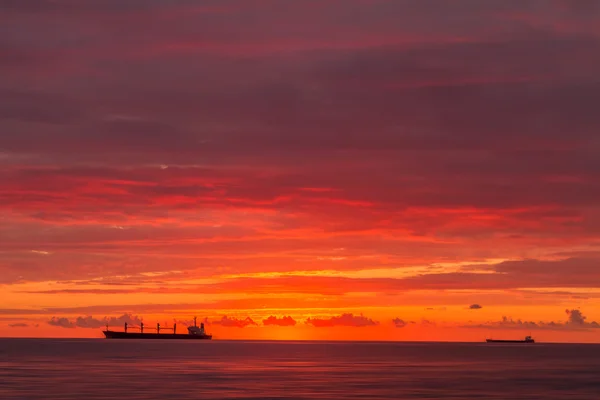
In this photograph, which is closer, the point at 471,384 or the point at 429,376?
the point at 471,384

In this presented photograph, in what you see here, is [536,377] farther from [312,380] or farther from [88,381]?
[88,381]

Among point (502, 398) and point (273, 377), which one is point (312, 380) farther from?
point (502, 398)

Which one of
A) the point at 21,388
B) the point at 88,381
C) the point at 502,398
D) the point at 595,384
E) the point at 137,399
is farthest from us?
the point at 595,384

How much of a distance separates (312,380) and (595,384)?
42352mm

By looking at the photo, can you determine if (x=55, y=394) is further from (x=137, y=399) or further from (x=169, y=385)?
(x=169, y=385)

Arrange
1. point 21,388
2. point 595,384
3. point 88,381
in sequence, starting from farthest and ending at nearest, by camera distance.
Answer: point 595,384 → point 88,381 → point 21,388

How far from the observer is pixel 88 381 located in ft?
372

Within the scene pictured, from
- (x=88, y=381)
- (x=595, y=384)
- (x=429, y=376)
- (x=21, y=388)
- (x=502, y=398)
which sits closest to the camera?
(x=502, y=398)

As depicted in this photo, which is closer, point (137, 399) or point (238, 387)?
point (137, 399)

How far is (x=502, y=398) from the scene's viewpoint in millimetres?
94125

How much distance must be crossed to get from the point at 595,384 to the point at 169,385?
63.2m

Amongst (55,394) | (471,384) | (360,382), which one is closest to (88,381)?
(55,394)

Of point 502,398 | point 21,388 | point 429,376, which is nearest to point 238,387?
point 21,388

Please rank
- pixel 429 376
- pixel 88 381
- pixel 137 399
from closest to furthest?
pixel 137 399, pixel 88 381, pixel 429 376
